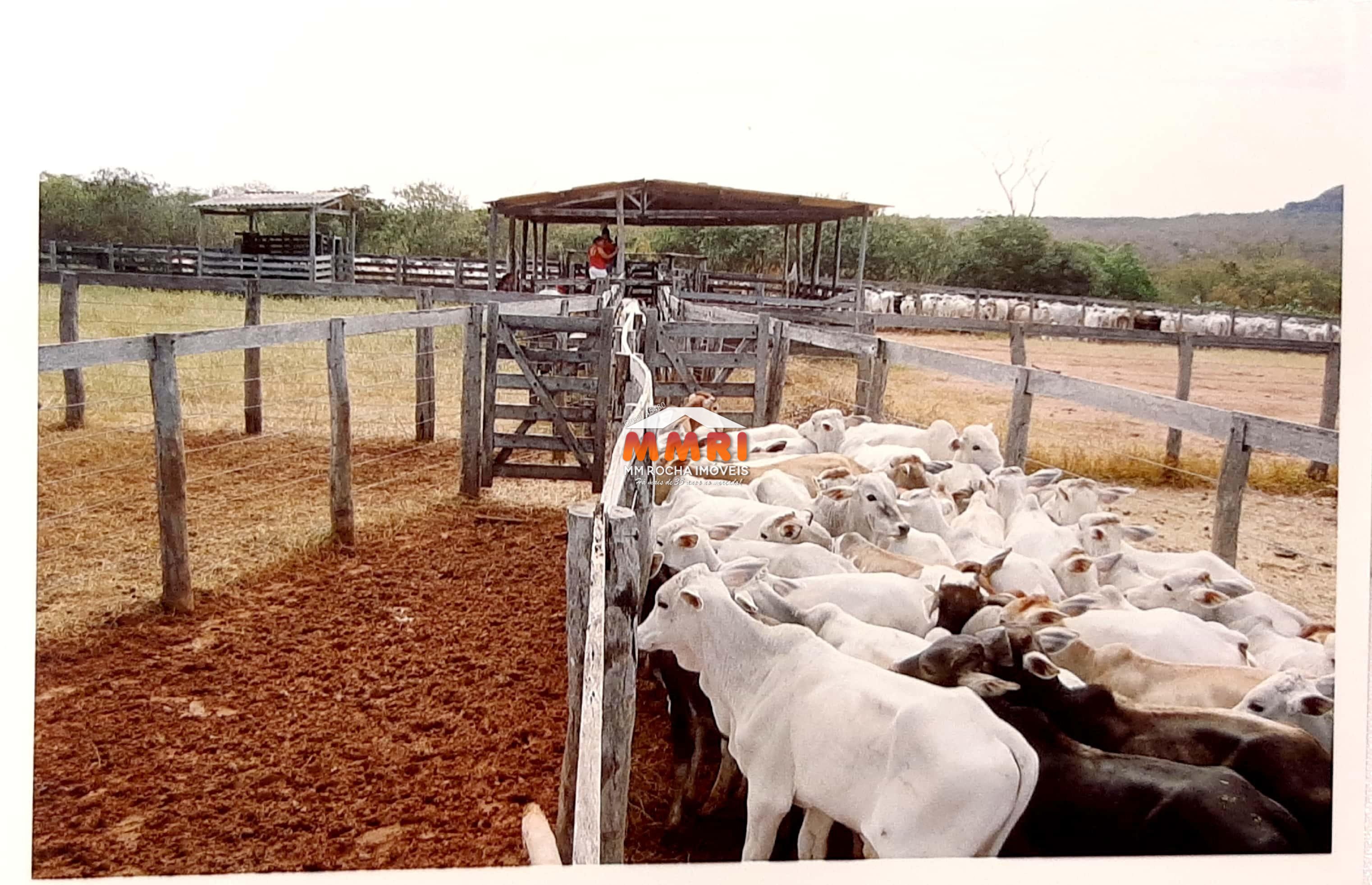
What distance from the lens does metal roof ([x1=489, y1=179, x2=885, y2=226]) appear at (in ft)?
14.1

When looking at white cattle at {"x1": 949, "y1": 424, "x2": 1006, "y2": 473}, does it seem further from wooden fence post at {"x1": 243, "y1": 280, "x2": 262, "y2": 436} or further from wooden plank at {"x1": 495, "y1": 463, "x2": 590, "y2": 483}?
wooden fence post at {"x1": 243, "y1": 280, "x2": 262, "y2": 436}

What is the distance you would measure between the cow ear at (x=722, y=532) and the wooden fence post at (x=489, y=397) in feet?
8.78

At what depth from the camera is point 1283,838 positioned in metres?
2.14

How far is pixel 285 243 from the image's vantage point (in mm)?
4559

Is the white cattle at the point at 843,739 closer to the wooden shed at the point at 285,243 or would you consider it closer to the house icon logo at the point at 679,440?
the house icon logo at the point at 679,440

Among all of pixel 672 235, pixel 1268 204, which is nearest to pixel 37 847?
pixel 1268 204

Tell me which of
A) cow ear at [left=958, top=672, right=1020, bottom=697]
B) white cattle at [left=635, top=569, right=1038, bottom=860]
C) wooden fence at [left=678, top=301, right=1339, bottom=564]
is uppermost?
wooden fence at [left=678, top=301, right=1339, bottom=564]

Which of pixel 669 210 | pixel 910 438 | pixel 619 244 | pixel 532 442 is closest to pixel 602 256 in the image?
pixel 619 244

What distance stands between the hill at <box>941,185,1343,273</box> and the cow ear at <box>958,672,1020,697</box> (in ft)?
7.32

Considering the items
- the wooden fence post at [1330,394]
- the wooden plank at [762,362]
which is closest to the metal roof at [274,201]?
the wooden plank at [762,362]

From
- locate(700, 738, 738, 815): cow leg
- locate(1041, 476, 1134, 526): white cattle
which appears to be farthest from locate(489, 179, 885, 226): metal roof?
locate(700, 738, 738, 815): cow leg

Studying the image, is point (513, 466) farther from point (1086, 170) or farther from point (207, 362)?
point (1086, 170)

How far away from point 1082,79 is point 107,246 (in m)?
3.44

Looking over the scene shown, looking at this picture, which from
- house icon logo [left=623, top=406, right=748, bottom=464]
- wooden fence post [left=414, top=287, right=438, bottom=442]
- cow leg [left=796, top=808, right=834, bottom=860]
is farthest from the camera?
wooden fence post [left=414, top=287, right=438, bottom=442]
